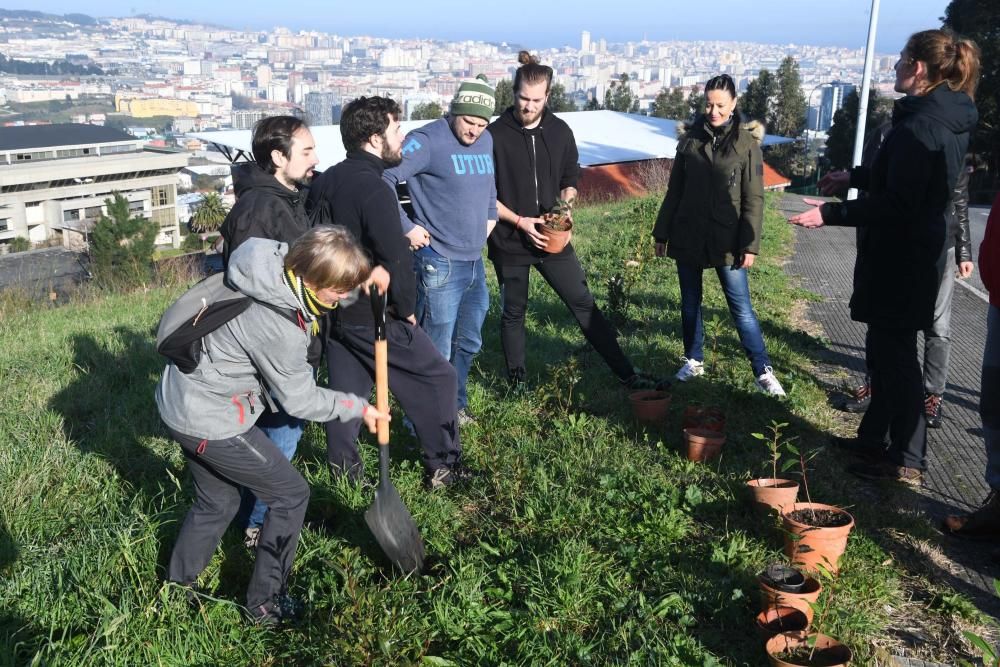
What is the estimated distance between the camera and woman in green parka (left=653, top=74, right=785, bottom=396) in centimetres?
539

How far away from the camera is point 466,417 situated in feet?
16.3

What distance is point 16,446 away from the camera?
4371mm

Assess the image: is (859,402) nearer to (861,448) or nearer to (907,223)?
(861,448)

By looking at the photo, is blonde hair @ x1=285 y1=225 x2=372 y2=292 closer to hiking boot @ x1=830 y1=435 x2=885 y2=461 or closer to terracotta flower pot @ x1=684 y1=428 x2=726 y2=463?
terracotta flower pot @ x1=684 y1=428 x2=726 y2=463

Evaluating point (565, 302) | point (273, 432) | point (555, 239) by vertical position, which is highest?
point (555, 239)

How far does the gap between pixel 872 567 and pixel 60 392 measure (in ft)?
15.7

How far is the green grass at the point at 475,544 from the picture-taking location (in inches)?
113

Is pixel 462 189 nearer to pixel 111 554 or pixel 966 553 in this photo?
pixel 111 554

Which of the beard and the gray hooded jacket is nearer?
the gray hooded jacket

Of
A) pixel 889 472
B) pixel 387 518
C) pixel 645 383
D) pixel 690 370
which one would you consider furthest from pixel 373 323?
pixel 889 472

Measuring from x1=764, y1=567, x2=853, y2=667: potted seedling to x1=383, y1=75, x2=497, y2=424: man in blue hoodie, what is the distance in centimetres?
240

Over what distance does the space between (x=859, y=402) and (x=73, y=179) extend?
92.2 m

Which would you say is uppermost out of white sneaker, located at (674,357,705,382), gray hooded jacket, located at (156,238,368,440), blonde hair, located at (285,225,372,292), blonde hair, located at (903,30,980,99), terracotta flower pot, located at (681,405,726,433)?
blonde hair, located at (903,30,980,99)

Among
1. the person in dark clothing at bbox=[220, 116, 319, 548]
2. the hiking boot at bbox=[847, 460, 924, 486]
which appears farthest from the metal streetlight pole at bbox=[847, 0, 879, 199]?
the person in dark clothing at bbox=[220, 116, 319, 548]
